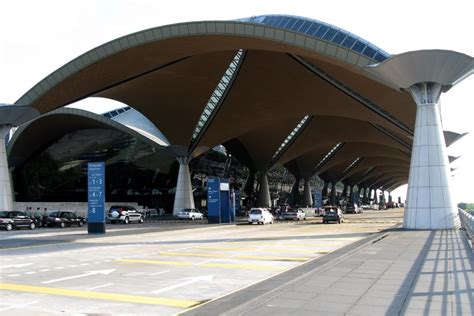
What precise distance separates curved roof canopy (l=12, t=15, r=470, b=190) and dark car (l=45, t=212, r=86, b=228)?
10.1 m

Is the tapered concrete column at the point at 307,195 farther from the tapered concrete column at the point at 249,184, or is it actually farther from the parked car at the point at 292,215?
the parked car at the point at 292,215

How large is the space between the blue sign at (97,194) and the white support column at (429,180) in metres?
18.3

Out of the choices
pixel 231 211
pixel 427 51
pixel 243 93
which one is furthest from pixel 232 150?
pixel 427 51

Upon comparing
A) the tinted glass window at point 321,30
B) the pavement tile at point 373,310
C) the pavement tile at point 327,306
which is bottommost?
the pavement tile at point 373,310

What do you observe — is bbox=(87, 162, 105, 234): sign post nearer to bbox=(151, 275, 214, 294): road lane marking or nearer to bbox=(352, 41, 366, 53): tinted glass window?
bbox=(151, 275, 214, 294): road lane marking

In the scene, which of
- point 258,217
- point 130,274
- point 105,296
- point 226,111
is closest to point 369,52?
point 258,217

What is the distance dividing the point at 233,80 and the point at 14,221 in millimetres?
25669

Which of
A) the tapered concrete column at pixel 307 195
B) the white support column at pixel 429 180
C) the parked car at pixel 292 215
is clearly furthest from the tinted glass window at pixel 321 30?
the tapered concrete column at pixel 307 195

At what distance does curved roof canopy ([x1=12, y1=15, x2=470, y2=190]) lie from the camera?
118 feet

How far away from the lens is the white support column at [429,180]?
1105 inches

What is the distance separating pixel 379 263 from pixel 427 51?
1817 cm

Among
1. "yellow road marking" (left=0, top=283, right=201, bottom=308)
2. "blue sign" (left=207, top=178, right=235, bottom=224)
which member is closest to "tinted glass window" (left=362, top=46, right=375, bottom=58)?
"blue sign" (left=207, top=178, right=235, bottom=224)

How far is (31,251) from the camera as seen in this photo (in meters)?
18.1

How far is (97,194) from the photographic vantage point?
29.0 meters
